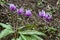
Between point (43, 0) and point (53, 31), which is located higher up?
point (43, 0)

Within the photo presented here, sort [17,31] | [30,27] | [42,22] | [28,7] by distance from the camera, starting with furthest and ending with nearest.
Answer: [28,7]
[42,22]
[30,27]
[17,31]

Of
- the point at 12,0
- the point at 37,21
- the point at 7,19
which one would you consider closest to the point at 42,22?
the point at 37,21

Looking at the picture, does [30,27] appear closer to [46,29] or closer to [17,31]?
[17,31]

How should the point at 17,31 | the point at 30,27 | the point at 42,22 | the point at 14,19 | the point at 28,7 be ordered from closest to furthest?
the point at 17,31 < the point at 30,27 < the point at 14,19 < the point at 42,22 < the point at 28,7

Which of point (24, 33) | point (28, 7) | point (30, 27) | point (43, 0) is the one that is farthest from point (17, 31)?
point (43, 0)

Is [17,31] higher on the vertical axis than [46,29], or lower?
higher

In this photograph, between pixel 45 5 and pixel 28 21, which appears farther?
pixel 45 5

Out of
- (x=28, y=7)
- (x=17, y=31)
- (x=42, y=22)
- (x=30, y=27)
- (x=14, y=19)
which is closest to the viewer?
(x=17, y=31)

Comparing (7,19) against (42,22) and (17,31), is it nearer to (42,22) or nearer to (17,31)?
(42,22)

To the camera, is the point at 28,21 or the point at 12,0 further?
the point at 12,0
